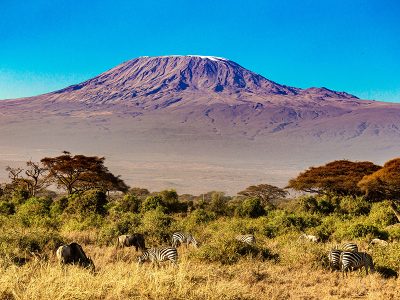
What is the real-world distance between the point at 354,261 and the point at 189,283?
5.77 m

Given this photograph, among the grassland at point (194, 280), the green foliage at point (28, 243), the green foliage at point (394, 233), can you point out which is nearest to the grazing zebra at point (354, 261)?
the grassland at point (194, 280)

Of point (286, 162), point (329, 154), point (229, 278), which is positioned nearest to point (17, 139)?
point (286, 162)

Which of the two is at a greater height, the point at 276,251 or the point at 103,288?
the point at 103,288

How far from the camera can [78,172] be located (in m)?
33.3

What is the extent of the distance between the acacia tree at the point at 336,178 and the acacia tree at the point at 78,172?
1567cm

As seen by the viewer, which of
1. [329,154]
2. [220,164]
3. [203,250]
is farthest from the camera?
[329,154]

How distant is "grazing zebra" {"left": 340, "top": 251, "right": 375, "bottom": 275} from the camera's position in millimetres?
10562

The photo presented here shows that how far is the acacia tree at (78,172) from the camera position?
32.8 m

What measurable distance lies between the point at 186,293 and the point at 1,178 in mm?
96929

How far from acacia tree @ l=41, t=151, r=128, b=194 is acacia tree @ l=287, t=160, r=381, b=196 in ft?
51.4

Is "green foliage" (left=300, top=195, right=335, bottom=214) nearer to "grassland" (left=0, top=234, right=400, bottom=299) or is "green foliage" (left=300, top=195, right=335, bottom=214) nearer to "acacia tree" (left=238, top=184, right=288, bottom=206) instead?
"grassland" (left=0, top=234, right=400, bottom=299)

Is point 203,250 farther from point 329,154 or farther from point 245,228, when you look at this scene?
point 329,154

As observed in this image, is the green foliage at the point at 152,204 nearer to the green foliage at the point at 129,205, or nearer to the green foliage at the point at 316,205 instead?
the green foliage at the point at 129,205

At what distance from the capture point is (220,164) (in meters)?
144
